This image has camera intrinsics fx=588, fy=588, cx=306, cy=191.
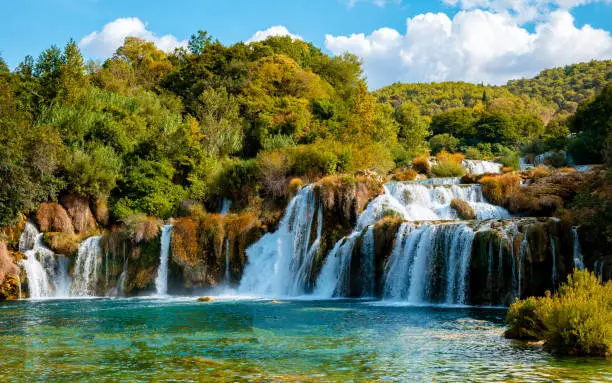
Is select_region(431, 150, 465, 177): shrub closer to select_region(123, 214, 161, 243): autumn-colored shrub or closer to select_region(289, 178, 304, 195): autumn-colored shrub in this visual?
select_region(289, 178, 304, 195): autumn-colored shrub

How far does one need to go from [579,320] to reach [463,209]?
19113mm

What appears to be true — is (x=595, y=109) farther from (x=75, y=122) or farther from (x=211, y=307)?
(x=75, y=122)

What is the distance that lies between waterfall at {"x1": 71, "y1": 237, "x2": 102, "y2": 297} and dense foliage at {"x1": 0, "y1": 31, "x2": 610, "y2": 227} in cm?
360

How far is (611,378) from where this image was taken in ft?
36.7

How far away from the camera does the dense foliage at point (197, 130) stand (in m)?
36.8

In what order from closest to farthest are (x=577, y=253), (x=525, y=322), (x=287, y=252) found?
(x=525, y=322), (x=577, y=253), (x=287, y=252)

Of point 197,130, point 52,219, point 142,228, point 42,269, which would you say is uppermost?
point 197,130

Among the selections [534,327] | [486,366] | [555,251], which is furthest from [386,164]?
[486,366]

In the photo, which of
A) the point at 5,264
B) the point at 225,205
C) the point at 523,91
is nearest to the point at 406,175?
the point at 225,205

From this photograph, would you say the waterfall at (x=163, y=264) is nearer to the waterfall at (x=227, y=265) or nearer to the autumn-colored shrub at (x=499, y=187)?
the waterfall at (x=227, y=265)

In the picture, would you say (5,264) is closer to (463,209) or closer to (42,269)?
(42,269)

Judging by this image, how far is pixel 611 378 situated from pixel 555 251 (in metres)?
12.9

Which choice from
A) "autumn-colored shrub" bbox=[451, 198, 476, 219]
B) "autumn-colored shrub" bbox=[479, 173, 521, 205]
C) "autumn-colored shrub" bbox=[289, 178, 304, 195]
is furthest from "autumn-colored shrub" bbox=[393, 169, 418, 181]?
"autumn-colored shrub" bbox=[451, 198, 476, 219]

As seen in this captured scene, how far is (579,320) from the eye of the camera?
13328 mm
